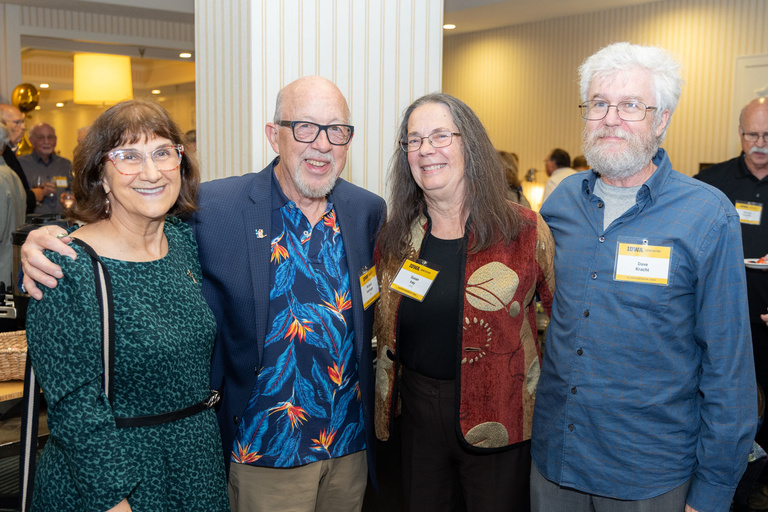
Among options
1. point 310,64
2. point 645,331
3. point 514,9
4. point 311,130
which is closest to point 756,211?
point 645,331

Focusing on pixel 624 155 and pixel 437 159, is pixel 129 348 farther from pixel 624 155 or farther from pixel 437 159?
pixel 624 155

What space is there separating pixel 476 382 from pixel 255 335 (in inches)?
25.4

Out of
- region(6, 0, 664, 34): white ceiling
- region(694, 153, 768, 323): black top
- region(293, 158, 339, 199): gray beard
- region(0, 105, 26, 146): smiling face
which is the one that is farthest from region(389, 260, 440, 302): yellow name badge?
region(6, 0, 664, 34): white ceiling

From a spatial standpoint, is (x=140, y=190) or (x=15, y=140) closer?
(x=140, y=190)

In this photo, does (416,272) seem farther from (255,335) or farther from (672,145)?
(672,145)

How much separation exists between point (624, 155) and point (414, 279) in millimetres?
679

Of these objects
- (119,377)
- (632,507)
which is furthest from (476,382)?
(119,377)

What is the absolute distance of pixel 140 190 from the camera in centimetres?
155

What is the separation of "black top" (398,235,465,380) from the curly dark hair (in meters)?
0.83

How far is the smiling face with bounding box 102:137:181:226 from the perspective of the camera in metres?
1.54

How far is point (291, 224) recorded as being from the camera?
1962 mm

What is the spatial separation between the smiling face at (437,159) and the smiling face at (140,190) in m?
0.75

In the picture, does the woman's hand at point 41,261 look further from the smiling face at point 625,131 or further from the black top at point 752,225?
the black top at point 752,225

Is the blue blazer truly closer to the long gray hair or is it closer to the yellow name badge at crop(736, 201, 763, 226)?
the long gray hair
